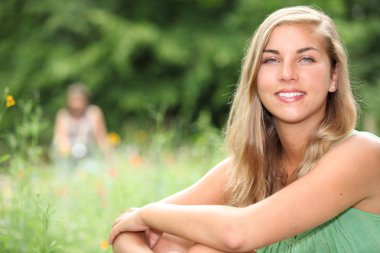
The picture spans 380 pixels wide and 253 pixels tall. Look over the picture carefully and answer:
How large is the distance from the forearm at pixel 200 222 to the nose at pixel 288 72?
0.56 m

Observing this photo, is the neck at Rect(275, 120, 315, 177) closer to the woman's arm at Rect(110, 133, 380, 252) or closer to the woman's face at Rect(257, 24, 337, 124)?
the woman's face at Rect(257, 24, 337, 124)

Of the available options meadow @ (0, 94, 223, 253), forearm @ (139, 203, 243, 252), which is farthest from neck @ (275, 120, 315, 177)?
meadow @ (0, 94, 223, 253)

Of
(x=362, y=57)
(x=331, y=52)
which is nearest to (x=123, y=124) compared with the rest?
(x=362, y=57)

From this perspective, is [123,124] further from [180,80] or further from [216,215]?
[216,215]

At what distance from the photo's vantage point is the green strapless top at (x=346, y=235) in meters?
2.31

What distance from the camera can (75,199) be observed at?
447 centimetres

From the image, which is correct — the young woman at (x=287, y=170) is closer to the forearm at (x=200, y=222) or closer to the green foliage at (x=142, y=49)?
the forearm at (x=200, y=222)

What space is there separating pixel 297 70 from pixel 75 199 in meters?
2.59

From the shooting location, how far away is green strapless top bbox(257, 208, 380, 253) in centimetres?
231

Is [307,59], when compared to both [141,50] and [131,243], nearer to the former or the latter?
[131,243]

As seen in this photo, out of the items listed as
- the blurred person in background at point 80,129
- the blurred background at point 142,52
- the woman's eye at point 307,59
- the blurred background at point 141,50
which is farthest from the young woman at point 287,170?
the blurred background at point 141,50

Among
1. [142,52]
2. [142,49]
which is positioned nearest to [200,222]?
[142,49]

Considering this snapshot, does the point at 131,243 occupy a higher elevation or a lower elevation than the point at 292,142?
lower

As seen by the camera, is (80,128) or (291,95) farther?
(80,128)
